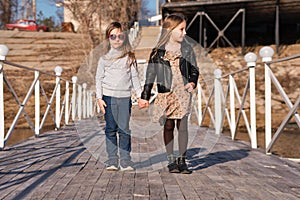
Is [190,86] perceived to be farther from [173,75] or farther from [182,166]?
[182,166]

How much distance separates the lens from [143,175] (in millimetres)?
3033

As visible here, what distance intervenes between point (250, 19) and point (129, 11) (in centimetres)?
581

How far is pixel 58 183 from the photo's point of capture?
2.71 m

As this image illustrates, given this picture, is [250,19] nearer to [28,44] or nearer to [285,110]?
[285,110]

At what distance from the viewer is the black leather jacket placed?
10.1 ft

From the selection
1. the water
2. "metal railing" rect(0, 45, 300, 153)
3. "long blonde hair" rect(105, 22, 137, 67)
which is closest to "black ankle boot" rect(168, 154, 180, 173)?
"long blonde hair" rect(105, 22, 137, 67)

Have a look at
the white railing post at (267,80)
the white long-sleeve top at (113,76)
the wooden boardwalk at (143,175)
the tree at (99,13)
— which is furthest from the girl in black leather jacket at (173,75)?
the tree at (99,13)

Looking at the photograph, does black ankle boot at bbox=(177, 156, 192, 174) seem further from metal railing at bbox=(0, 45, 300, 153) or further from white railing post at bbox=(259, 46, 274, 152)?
white railing post at bbox=(259, 46, 274, 152)

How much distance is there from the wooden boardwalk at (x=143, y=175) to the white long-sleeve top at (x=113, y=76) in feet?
2.02

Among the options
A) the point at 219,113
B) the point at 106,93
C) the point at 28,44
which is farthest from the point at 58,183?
the point at 28,44

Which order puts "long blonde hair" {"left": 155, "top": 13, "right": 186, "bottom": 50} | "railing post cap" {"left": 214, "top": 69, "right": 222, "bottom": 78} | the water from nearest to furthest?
"long blonde hair" {"left": 155, "top": 13, "right": 186, "bottom": 50} < "railing post cap" {"left": 214, "top": 69, "right": 222, "bottom": 78} < the water

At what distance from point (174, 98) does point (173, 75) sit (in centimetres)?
17

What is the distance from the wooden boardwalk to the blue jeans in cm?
18

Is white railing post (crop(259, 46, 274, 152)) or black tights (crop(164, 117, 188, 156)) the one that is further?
white railing post (crop(259, 46, 274, 152))
